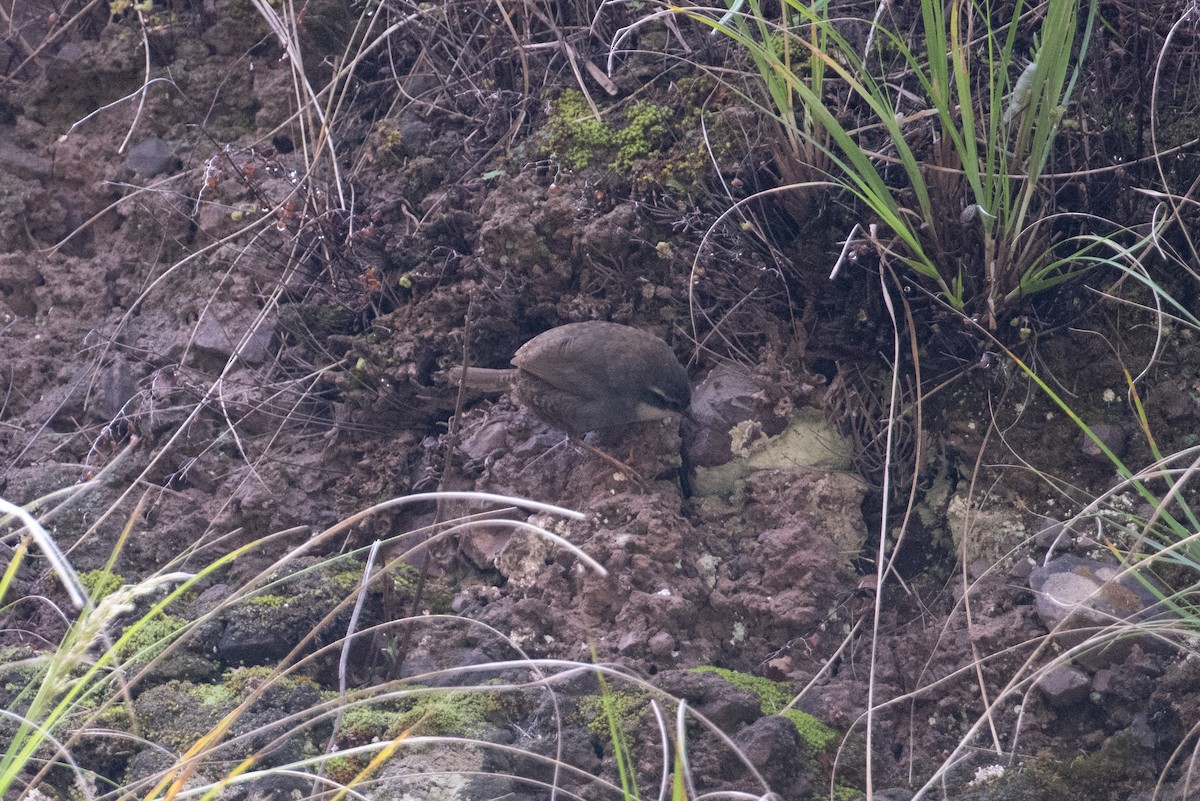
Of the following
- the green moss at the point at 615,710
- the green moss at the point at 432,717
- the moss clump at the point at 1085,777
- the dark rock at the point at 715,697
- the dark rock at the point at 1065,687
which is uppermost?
the green moss at the point at 432,717

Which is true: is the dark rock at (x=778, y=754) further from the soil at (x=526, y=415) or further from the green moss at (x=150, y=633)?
the green moss at (x=150, y=633)

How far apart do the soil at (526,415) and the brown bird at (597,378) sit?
0.53ft

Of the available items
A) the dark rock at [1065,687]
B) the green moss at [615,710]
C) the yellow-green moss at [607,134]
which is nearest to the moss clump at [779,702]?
the green moss at [615,710]

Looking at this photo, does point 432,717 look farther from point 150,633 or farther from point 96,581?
point 96,581

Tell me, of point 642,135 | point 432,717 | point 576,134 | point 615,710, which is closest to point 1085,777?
point 615,710

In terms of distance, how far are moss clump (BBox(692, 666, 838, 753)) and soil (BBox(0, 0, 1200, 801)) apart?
0.15 ft

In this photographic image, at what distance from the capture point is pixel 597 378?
126 inches

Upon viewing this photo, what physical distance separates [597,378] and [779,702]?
1.16 metres

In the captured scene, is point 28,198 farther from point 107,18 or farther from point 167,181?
point 107,18

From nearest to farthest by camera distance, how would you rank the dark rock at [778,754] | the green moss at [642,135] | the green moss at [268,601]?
the dark rock at [778,754], the green moss at [268,601], the green moss at [642,135]

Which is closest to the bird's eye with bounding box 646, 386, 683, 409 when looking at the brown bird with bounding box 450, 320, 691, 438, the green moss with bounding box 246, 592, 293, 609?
the brown bird with bounding box 450, 320, 691, 438

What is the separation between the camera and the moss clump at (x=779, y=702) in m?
2.59

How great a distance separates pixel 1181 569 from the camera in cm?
254

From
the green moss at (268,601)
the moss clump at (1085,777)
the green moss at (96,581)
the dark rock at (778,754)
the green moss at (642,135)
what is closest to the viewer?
the moss clump at (1085,777)
